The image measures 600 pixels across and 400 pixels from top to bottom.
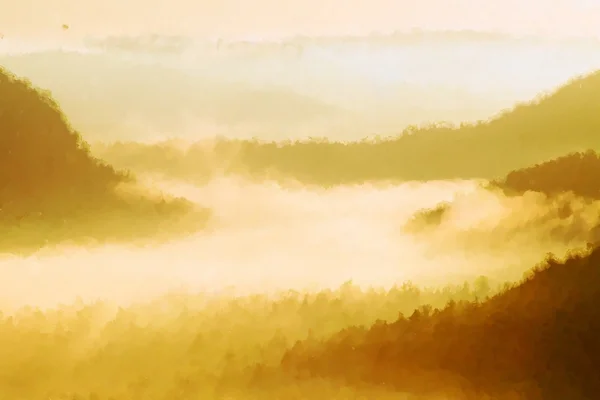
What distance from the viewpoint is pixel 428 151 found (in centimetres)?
84

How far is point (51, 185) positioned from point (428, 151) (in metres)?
0.51

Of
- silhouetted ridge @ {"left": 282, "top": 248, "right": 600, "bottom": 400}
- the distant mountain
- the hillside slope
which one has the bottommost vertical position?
silhouetted ridge @ {"left": 282, "top": 248, "right": 600, "bottom": 400}

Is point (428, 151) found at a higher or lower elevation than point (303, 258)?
higher

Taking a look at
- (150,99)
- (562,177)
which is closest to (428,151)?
(562,177)

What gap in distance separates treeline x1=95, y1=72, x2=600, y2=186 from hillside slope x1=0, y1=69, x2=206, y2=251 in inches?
2.7

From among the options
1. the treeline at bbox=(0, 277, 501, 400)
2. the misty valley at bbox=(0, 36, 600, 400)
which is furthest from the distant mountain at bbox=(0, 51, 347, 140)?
the treeline at bbox=(0, 277, 501, 400)

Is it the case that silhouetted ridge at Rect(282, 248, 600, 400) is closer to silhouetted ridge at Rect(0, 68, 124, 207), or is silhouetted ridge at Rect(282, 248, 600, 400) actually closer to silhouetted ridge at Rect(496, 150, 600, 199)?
silhouetted ridge at Rect(496, 150, 600, 199)

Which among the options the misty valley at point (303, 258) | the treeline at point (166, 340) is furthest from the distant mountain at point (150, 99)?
the treeline at point (166, 340)

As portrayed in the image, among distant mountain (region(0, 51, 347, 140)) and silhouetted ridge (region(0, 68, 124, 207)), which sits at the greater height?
distant mountain (region(0, 51, 347, 140))

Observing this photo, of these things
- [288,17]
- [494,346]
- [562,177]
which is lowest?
[494,346]

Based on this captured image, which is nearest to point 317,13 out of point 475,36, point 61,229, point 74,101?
point 475,36

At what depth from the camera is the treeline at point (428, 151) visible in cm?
81

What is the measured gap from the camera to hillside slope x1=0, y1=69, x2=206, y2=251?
0.77 meters

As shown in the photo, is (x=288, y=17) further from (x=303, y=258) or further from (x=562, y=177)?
(x=562, y=177)
